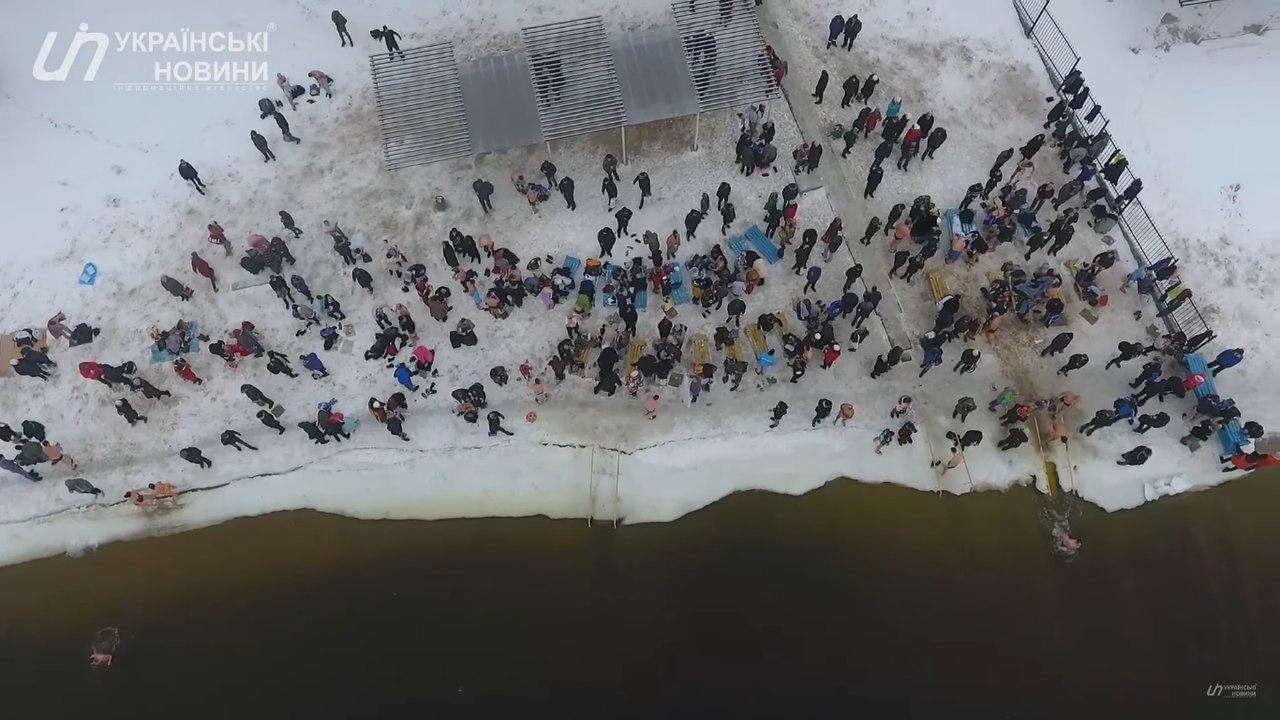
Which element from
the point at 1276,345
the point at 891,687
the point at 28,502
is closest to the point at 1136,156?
the point at 1276,345

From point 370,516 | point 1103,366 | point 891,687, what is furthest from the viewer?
point 1103,366

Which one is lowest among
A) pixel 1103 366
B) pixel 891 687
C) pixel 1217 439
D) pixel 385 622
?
pixel 891 687

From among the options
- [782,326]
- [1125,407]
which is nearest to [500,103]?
[782,326]

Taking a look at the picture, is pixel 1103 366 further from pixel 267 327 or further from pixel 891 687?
pixel 267 327

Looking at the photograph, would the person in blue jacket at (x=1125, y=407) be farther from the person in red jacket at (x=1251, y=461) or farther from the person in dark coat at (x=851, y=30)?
the person in dark coat at (x=851, y=30)

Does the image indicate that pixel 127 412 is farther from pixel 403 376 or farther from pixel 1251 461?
pixel 1251 461

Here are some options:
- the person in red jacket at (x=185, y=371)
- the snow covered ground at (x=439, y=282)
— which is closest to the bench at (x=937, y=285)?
the snow covered ground at (x=439, y=282)
